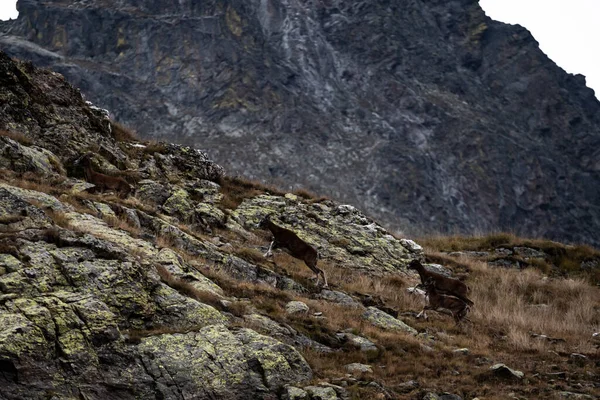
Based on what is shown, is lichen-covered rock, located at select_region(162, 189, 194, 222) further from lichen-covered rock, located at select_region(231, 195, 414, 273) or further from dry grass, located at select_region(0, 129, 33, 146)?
dry grass, located at select_region(0, 129, 33, 146)

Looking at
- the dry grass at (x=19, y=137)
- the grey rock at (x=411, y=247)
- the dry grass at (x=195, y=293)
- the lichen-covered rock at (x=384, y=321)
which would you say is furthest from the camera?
the grey rock at (x=411, y=247)

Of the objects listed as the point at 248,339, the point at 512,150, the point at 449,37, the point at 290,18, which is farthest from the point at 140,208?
the point at 449,37

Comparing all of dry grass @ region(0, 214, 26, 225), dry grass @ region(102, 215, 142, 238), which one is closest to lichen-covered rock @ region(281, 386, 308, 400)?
dry grass @ region(102, 215, 142, 238)

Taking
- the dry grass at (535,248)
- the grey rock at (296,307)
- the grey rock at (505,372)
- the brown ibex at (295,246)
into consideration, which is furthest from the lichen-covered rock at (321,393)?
the dry grass at (535,248)

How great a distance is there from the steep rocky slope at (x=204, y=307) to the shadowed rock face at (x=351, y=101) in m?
78.6

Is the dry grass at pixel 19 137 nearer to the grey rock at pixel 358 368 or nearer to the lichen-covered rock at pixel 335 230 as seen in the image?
the lichen-covered rock at pixel 335 230

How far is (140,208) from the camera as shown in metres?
17.0

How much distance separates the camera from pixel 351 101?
12625cm

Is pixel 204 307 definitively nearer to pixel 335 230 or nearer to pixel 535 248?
pixel 335 230

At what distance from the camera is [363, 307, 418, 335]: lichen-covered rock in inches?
569

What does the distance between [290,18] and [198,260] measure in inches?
5035

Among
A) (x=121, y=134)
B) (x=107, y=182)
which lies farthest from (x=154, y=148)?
(x=107, y=182)

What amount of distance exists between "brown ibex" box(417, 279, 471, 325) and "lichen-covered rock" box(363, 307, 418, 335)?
4.24 ft

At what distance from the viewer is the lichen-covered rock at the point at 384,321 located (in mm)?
14453
